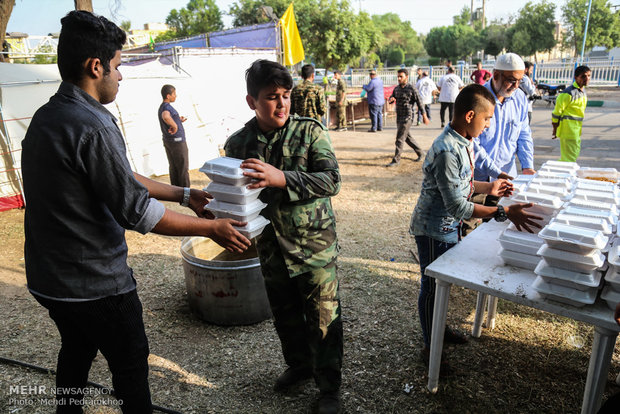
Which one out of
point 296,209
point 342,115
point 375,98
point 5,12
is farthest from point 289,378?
point 342,115

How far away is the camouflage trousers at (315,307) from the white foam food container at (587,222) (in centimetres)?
127

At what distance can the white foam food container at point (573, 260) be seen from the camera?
187cm

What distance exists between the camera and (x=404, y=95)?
965 centimetres

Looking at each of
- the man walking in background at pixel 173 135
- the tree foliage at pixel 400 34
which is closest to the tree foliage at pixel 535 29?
the tree foliage at pixel 400 34

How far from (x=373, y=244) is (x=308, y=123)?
133 inches

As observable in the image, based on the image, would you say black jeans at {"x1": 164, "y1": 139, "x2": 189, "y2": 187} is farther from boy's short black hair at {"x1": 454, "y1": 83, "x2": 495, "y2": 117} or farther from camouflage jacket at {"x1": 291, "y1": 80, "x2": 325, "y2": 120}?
boy's short black hair at {"x1": 454, "y1": 83, "x2": 495, "y2": 117}

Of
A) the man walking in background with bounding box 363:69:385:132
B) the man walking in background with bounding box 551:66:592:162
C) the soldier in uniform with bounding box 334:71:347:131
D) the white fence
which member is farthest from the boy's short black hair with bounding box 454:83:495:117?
the white fence

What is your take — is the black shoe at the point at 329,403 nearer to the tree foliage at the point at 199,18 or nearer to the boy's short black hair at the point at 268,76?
the boy's short black hair at the point at 268,76

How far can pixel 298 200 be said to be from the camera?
7.30ft

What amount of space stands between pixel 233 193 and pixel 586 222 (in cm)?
181

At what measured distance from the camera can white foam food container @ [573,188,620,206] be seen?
256 cm

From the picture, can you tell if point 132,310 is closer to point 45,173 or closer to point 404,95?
point 45,173

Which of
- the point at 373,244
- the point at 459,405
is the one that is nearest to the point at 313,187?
the point at 459,405

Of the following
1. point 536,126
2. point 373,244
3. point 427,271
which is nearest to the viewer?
point 427,271
